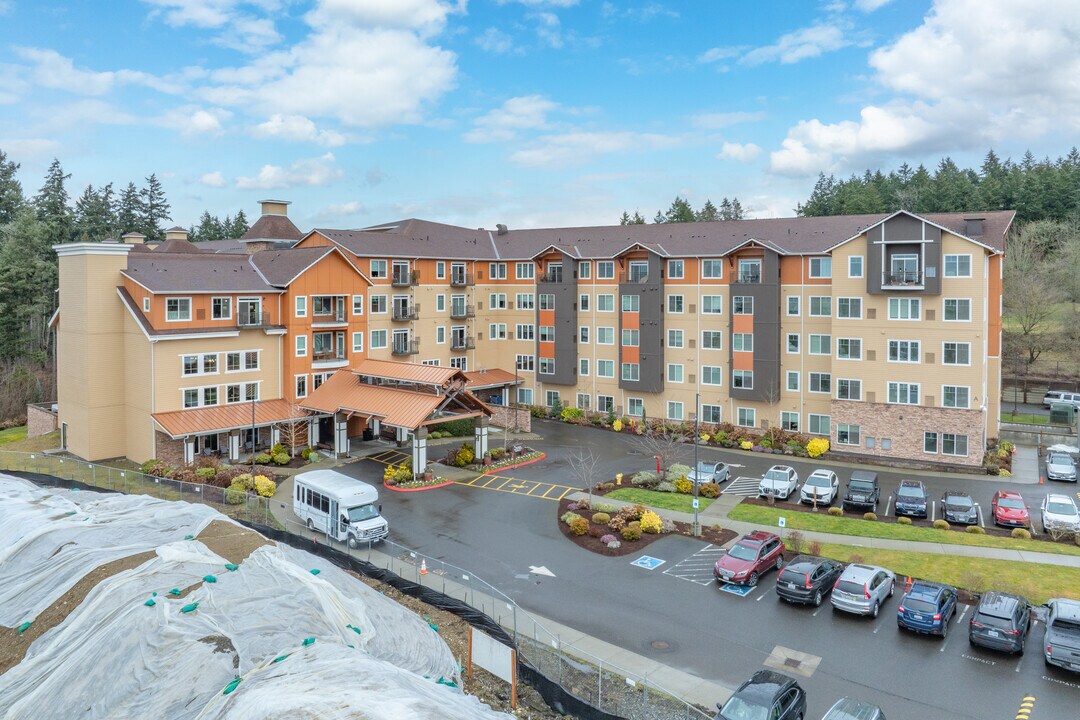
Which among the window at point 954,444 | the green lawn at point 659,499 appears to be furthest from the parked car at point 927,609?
the window at point 954,444

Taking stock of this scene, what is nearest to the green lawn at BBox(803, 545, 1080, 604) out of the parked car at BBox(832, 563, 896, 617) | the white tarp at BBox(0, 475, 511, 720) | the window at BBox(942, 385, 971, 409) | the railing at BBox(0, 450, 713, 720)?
the parked car at BBox(832, 563, 896, 617)

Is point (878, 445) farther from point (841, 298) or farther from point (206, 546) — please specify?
point (206, 546)

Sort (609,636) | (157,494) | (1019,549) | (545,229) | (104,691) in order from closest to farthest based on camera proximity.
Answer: (104,691) → (609,636) → (1019,549) → (157,494) → (545,229)

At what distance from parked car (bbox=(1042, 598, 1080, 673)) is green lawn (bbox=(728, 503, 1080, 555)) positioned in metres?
→ 9.14

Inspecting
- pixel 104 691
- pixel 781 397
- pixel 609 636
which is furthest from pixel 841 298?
pixel 104 691

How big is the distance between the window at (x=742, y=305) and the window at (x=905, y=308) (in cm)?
893

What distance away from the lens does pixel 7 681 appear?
636 inches

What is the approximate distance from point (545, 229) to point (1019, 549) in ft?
145

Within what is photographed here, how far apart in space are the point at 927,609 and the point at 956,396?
980 inches

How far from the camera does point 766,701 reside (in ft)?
52.0

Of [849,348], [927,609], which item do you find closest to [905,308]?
[849,348]

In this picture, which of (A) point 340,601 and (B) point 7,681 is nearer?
(B) point 7,681

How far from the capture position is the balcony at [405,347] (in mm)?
53237

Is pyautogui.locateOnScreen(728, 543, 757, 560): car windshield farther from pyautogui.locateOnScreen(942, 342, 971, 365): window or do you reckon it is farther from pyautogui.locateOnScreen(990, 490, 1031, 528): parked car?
pyautogui.locateOnScreen(942, 342, 971, 365): window
